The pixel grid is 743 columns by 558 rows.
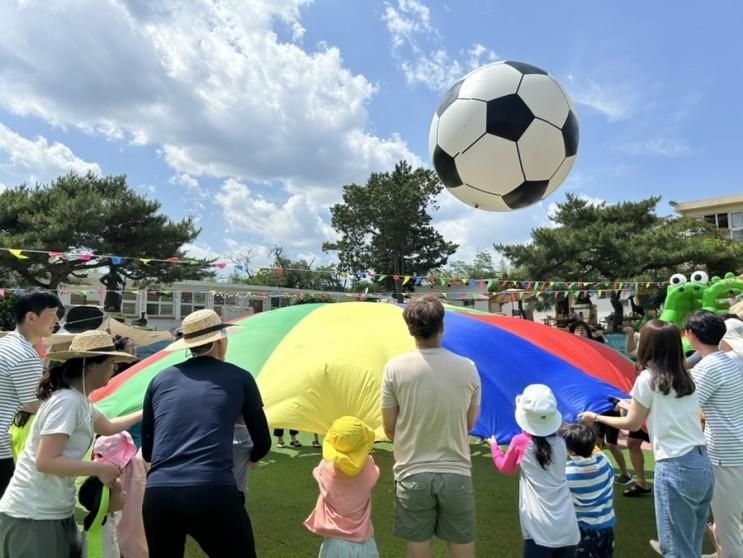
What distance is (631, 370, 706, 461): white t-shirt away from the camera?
2.15 metres

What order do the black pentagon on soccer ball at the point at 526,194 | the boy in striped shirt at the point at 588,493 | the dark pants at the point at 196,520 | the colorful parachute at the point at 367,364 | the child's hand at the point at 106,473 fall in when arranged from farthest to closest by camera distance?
the black pentagon on soccer ball at the point at 526,194
the colorful parachute at the point at 367,364
the boy in striped shirt at the point at 588,493
the child's hand at the point at 106,473
the dark pants at the point at 196,520

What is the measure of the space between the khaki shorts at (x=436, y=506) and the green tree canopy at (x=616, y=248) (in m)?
16.0

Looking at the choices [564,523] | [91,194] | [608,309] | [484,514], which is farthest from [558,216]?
[564,523]

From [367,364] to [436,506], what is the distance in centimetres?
105

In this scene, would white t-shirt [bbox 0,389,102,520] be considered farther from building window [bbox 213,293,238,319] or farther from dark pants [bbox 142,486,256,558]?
building window [bbox 213,293,238,319]

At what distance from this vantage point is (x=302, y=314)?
161 inches

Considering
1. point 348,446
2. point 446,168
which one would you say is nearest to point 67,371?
point 348,446

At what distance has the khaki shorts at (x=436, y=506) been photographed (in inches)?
79.2

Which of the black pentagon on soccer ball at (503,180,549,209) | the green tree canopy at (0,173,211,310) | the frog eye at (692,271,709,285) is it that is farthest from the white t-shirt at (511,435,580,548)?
the green tree canopy at (0,173,211,310)

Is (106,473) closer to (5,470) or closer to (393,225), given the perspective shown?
(5,470)

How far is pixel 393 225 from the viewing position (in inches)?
1141

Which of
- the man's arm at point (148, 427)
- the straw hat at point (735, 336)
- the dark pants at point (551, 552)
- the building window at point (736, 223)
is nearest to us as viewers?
the man's arm at point (148, 427)

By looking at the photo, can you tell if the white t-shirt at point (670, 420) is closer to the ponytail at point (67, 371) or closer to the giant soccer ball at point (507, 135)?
the giant soccer ball at point (507, 135)

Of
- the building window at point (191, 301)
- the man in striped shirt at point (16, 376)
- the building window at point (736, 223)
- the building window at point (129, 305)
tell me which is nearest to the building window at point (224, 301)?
the building window at point (191, 301)
